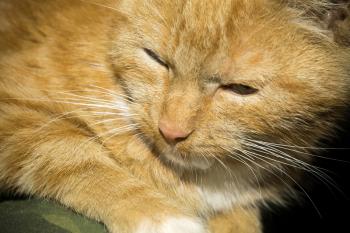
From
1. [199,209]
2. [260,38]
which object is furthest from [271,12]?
[199,209]

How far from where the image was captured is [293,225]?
5.12ft

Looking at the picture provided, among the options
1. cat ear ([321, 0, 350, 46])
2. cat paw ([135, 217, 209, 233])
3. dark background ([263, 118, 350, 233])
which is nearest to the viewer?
cat ear ([321, 0, 350, 46])

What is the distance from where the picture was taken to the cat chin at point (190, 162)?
48.2 inches

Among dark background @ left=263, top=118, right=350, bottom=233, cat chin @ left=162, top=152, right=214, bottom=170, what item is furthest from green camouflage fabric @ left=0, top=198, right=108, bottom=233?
dark background @ left=263, top=118, right=350, bottom=233

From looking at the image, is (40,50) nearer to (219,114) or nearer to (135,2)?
(135,2)

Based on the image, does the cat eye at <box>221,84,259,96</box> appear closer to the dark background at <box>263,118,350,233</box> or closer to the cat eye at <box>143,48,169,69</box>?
the cat eye at <box>143,48,169,69</box>

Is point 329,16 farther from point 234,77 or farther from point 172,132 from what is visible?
point 172,132

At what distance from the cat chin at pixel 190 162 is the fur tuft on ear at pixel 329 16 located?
42 cm

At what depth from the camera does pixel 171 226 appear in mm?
1205

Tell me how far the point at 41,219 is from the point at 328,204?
865mm

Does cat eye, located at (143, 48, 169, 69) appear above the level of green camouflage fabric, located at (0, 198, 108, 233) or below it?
above

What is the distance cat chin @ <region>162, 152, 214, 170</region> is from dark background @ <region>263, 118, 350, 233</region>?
37cm

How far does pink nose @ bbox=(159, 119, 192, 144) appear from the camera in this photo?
1.13 meters

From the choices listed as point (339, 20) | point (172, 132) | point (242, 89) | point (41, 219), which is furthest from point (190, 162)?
point (339, 20)
